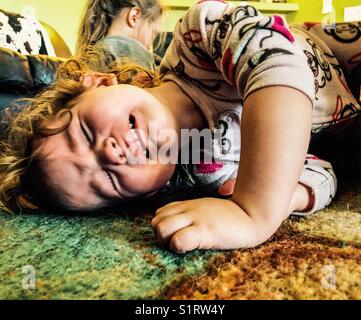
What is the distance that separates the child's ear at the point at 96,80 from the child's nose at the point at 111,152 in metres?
0.20

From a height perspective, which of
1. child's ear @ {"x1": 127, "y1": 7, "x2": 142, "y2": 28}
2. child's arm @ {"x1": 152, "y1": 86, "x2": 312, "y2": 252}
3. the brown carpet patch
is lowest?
the brown carpet patch

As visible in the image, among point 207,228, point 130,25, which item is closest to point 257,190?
point 207,228

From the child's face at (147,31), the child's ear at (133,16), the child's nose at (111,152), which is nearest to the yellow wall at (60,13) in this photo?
the child's face at (147,31)

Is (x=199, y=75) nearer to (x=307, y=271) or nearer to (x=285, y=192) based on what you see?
(x=285, y=192)

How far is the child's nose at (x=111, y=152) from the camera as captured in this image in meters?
0.58

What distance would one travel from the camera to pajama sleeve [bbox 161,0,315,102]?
552 mm

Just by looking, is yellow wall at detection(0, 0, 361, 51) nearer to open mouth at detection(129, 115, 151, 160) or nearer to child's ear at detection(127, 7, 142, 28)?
child's ear at detection(127, 7, 142, 28)

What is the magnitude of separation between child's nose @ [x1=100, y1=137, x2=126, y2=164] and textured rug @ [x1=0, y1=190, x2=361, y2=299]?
99 millimetres

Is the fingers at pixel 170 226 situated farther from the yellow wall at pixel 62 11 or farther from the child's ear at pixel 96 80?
the yellow wall at pixel 62 11

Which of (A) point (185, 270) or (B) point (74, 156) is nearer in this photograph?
(A) point (185, 270)

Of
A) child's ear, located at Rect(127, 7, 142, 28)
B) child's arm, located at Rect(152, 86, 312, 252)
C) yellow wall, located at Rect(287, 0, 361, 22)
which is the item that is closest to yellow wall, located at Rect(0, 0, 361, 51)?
yellow wall, located at Rect(287, 0, 361, 22)

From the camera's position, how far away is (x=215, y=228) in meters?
0.45

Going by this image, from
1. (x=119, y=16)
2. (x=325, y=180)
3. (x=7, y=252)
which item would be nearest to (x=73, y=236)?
(x=7, y=252)

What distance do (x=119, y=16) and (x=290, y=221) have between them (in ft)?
3.89
